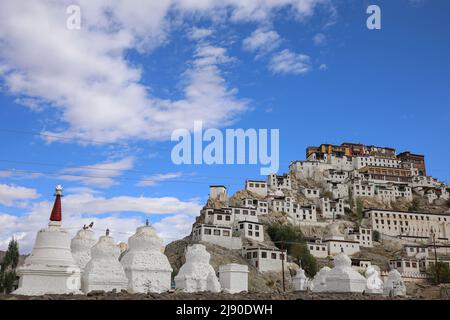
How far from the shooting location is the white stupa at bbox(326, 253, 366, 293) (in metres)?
29.8

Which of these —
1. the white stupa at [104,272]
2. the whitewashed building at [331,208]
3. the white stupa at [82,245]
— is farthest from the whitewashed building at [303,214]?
the white stupa at [104,272]

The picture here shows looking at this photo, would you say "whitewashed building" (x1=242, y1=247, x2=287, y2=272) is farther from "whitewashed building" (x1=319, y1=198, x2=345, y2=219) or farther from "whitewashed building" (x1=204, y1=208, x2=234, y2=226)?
"whitewashed building" (x1=319, y1=198, x2=345, y2=219)

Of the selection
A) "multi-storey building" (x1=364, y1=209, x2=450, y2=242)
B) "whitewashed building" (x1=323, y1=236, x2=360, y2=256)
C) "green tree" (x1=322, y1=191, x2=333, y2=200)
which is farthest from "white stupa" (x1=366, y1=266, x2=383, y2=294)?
"green tree" (x1=322, y1=191, x2=333, y2=200)

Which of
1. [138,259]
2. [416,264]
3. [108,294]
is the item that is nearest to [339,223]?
[416,264]

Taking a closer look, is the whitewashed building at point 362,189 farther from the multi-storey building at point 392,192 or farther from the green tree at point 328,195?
the green tree at point 328,195

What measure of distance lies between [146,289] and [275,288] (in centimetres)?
3086

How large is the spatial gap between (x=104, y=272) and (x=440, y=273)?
51.5 meters

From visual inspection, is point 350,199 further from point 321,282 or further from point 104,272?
point 104,272

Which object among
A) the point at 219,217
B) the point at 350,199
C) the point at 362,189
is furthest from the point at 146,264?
the point at 362,189

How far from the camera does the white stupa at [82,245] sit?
90.4 feet

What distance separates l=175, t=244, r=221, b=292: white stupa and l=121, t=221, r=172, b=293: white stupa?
208 cm

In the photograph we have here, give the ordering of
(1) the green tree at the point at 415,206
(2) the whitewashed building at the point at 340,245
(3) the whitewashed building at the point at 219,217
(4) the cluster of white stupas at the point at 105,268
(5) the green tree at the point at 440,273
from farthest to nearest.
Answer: (1) the green tree at the point at 415,206, (2) the whitewashed building at the point at 340,245, (3) the whitewashed building at the point at 219,217, (5) the green tree at the point at 440,273, (4) the cluster of white stupas at the point at 105,268

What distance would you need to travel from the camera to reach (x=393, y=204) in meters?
89.5
